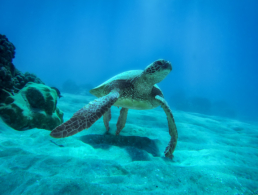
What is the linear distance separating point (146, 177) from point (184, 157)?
1607 mm

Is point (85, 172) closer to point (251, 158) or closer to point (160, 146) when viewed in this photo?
point (160, 146)

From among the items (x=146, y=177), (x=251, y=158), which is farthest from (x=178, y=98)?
(x=146, y=177)

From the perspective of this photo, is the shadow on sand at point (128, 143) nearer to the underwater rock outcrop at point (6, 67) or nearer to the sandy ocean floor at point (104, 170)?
the sandy ocean floor at point (104, 170)

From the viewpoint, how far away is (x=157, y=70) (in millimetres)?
3551

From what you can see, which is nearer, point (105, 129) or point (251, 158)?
point (251, 158)

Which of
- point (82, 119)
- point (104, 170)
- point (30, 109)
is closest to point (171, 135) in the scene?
point (104, 170)

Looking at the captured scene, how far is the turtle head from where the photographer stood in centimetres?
352

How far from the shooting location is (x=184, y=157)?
3232 mm

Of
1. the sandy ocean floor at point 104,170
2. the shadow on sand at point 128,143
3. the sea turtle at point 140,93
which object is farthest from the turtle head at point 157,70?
the sandy ocean floor at point 104,170

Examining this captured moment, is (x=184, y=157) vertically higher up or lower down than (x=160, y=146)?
lower down

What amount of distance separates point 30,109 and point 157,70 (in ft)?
12.9

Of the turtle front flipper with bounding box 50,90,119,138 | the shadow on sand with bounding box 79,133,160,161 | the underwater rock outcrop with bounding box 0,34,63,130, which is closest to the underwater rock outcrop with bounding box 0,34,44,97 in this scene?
the underwater rock outcrop with bounding box 0,34,63,130

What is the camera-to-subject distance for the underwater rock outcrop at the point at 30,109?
3.49 meters

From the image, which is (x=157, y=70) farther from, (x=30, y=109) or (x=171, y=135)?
(x=30, y=109)
